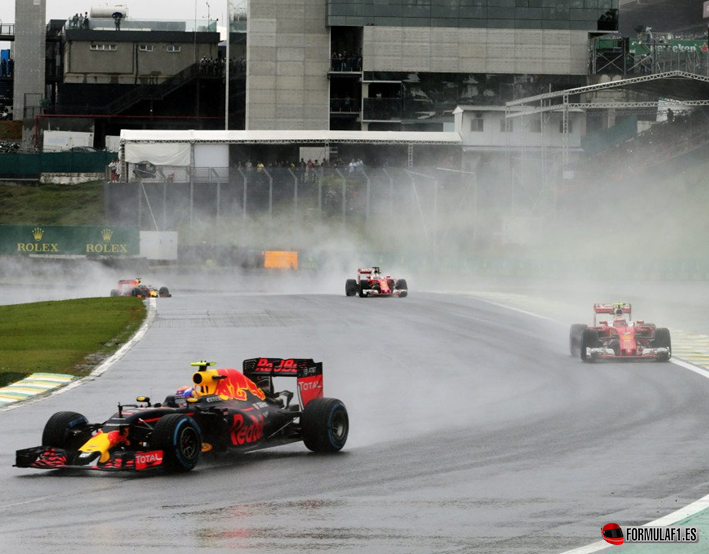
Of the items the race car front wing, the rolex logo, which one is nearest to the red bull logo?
the race car front wing

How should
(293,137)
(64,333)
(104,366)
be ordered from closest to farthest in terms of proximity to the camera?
(104,366)
(64,333)
(293,137)

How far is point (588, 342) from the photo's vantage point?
28750 millimetres

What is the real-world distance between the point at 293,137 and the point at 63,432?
7425 cm

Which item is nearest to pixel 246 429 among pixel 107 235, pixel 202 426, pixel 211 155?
pixel 202 426

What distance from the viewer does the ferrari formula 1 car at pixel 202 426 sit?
14.5 meters

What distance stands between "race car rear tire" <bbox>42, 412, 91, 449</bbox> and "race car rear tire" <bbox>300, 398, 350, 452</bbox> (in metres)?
2.94

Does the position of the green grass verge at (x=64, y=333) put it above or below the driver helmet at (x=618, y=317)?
below

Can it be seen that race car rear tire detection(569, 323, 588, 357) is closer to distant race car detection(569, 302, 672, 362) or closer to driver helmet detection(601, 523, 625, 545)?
distant race car detection(569, 302, 672, 362)

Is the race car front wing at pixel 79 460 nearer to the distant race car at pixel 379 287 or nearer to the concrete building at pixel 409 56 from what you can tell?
the distant race car at pixel 379 287

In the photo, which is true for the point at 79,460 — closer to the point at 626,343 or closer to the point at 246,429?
the point at 246,429

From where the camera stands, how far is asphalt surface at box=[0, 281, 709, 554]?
11.2m


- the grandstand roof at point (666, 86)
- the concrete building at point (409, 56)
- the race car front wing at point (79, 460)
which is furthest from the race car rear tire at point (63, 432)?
the concrete building at point (409, 56)

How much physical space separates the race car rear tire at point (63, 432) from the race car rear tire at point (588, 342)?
Result: 16.0 meters

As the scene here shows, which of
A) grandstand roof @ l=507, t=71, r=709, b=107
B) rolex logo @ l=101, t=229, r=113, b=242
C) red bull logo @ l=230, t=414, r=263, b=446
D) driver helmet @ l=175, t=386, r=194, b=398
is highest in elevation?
grandstand roof @ l=507, t=71, r=709, b=107
